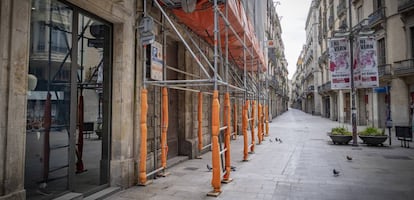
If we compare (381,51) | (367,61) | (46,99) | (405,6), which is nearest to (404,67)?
(381,51)

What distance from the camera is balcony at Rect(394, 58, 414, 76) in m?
17.8

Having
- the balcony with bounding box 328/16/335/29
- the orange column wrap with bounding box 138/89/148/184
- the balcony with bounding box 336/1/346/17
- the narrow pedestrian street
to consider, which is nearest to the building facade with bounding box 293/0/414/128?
the balcony with bounding box 336/1/346/17

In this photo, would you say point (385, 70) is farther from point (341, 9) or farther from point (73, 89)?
point (73, 89)

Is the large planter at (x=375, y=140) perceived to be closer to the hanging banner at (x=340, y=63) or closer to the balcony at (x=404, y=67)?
the hanging banner at (x=340, y=63)

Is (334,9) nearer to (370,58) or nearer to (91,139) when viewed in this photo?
(370,58)

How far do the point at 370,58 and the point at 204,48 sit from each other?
23.5 feet

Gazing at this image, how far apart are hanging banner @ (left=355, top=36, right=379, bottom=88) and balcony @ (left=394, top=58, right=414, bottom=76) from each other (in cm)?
832

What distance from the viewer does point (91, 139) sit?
30.6 feet

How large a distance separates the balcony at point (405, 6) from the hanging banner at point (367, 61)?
9009 mm

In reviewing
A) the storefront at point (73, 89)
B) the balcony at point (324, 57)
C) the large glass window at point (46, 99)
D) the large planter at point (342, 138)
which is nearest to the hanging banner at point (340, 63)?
the large planter at point (342, 138)

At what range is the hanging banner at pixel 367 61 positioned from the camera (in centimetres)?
1168

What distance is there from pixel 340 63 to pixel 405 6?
9903mm

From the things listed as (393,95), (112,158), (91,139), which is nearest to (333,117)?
(393,95)

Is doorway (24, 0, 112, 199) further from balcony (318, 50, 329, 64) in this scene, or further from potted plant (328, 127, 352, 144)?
balcony (318, 50, 329, 64)
